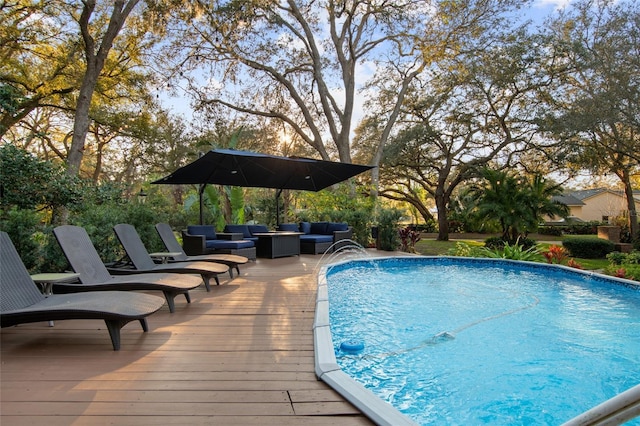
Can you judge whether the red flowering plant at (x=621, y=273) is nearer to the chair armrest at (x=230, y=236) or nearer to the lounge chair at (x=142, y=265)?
the lounge chair at (x=142, y=265)

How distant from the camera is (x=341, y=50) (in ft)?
56.6

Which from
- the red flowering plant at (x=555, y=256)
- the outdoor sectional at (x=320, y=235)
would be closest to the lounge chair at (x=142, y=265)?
the outdoor sectional at (x=320, y=235)

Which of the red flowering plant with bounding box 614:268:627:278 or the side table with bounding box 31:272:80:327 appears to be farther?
the red flowering plant with bounding box 614:268:627:278

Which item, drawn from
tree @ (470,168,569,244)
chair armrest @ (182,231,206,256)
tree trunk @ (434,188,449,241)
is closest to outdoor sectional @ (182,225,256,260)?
chair armrest @ (182,231,206,256)

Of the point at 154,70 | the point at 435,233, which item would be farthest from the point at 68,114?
the point at 435,233

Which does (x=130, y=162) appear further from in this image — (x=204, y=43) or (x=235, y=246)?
(x=235, y=246)

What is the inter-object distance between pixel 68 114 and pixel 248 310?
58.2 ft

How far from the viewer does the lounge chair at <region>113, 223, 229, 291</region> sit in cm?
564

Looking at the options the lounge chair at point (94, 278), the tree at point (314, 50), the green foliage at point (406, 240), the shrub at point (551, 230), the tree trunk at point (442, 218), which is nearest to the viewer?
the lounge chair at point (94, 278)

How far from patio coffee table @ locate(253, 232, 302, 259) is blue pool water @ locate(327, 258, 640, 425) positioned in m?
2.55

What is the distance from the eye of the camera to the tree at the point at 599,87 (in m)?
12.0

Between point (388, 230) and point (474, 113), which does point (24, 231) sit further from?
point (474, 113)

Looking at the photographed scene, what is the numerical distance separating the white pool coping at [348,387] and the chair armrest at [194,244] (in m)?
5.78

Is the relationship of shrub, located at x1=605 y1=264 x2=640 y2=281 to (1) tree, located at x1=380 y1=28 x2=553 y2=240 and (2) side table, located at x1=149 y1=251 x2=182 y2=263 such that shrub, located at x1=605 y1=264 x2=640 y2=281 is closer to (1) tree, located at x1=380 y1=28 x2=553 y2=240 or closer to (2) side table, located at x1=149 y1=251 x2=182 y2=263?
(2) side table, located at x1=149 y1=251 x2=182 y2=263
